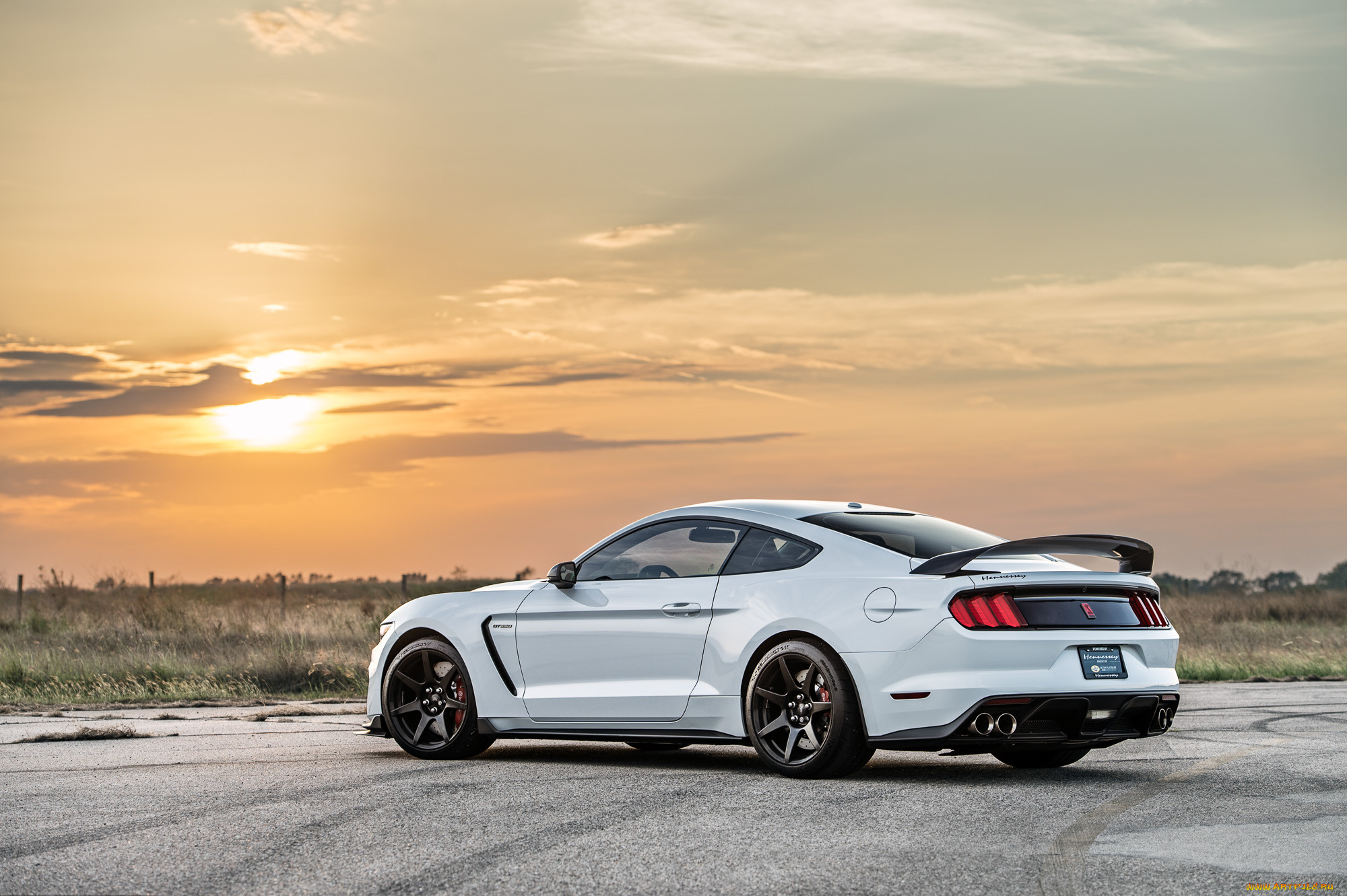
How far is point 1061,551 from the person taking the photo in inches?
326

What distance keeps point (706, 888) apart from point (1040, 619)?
3.25 m

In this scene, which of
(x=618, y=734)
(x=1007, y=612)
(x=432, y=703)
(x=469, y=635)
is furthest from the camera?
(x=432, y=703)

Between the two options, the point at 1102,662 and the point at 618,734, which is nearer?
the point at 1102,662

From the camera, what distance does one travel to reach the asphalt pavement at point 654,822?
557 cm

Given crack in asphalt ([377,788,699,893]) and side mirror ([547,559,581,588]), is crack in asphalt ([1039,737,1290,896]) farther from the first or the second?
side mirror ([547,559,581,588])

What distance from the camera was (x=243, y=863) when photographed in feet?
19.3

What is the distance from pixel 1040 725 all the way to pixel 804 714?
128 centimetres

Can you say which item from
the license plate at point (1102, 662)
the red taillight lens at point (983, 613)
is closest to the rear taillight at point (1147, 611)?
the license plate at point (1102, 662)

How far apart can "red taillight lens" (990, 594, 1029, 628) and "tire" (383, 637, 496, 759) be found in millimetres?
3515

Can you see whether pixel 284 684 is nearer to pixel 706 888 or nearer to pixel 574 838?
pixel 574 838

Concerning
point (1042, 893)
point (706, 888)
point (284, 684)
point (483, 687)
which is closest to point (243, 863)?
point (706, 888)

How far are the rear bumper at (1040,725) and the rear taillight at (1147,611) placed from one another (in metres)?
0.46

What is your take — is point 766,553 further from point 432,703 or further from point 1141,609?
point 432,703

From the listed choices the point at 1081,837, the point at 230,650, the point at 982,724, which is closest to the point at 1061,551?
the point at 982,724
